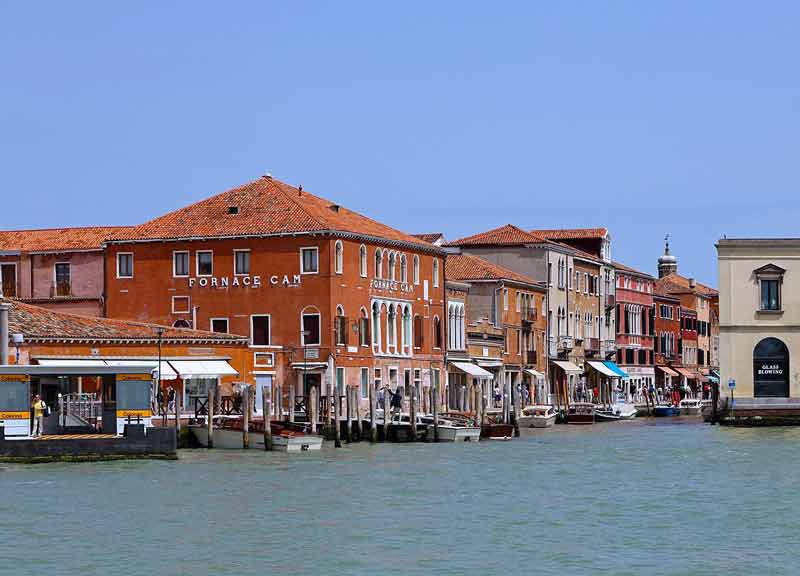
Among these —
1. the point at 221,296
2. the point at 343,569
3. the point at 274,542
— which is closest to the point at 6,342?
the point at 221,296

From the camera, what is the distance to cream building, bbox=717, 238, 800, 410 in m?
62.3

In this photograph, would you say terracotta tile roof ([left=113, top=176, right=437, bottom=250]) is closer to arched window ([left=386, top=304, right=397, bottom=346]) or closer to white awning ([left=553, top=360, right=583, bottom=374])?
arched window ([left=386, top=304, right=397, bottom=346])

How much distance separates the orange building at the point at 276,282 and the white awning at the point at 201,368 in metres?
3.13

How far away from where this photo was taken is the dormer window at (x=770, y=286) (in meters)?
62.5

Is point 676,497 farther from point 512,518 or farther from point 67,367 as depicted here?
point 67,367

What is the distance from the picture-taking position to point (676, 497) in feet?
106

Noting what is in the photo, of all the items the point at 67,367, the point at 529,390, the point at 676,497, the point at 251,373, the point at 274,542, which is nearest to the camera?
the point at 274,542

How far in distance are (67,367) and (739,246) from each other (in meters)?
29.9

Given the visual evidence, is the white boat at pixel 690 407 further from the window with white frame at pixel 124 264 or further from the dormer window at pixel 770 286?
the window with white frame at pixel 124 264

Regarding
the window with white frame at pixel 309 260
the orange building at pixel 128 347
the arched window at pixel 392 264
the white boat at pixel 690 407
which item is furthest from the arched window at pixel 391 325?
the white boat at pixel 690 407

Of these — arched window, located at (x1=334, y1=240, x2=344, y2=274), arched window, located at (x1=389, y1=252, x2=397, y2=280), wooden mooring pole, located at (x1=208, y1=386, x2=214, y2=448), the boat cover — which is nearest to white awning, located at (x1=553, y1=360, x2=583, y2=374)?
the boat cover

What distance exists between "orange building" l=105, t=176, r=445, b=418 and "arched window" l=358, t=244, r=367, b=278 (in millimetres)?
33

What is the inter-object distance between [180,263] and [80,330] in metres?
10.0

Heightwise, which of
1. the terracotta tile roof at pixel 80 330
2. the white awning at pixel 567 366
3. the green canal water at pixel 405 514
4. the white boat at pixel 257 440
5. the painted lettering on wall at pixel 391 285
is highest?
the painted lettering on wall at pixel 391 285
